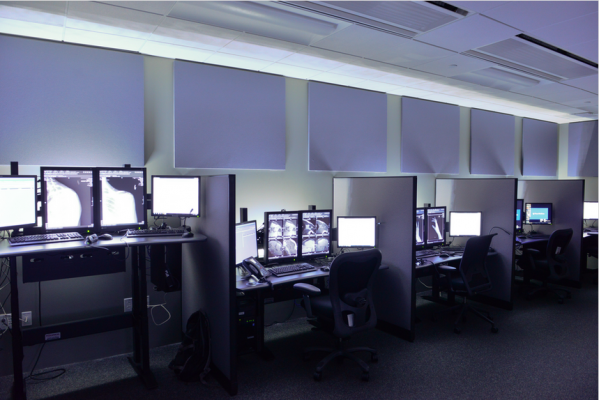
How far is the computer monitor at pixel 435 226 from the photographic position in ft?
14.5

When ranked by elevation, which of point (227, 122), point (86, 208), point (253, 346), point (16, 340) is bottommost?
point (253, 346)

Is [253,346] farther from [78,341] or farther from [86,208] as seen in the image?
[86,208]

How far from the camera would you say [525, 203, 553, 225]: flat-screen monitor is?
5.58m

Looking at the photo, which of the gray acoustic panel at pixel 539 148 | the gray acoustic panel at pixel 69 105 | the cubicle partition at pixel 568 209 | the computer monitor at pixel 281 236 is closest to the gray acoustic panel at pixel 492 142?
the gray acoustic panel at pixel 539 148

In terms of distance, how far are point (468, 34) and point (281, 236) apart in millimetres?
2260

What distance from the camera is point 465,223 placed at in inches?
183

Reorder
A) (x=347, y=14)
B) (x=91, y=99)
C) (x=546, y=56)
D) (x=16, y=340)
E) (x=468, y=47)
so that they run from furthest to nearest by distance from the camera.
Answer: (x=546, y=56), (x=468, y=47), (x=91, y=99), (x=347, y=14), (x=16, y=340)

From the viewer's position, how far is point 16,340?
96.7 inches

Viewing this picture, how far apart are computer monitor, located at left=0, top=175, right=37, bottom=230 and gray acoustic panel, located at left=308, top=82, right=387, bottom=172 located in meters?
2.56

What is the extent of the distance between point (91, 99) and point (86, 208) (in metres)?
0.92

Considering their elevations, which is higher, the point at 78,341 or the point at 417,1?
the point at 417,1

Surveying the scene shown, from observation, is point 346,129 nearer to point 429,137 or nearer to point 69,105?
point 429,137

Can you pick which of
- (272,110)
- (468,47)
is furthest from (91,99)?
(468,47)

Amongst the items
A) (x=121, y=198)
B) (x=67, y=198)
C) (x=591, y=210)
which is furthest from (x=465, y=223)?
(x=67, y=198)
